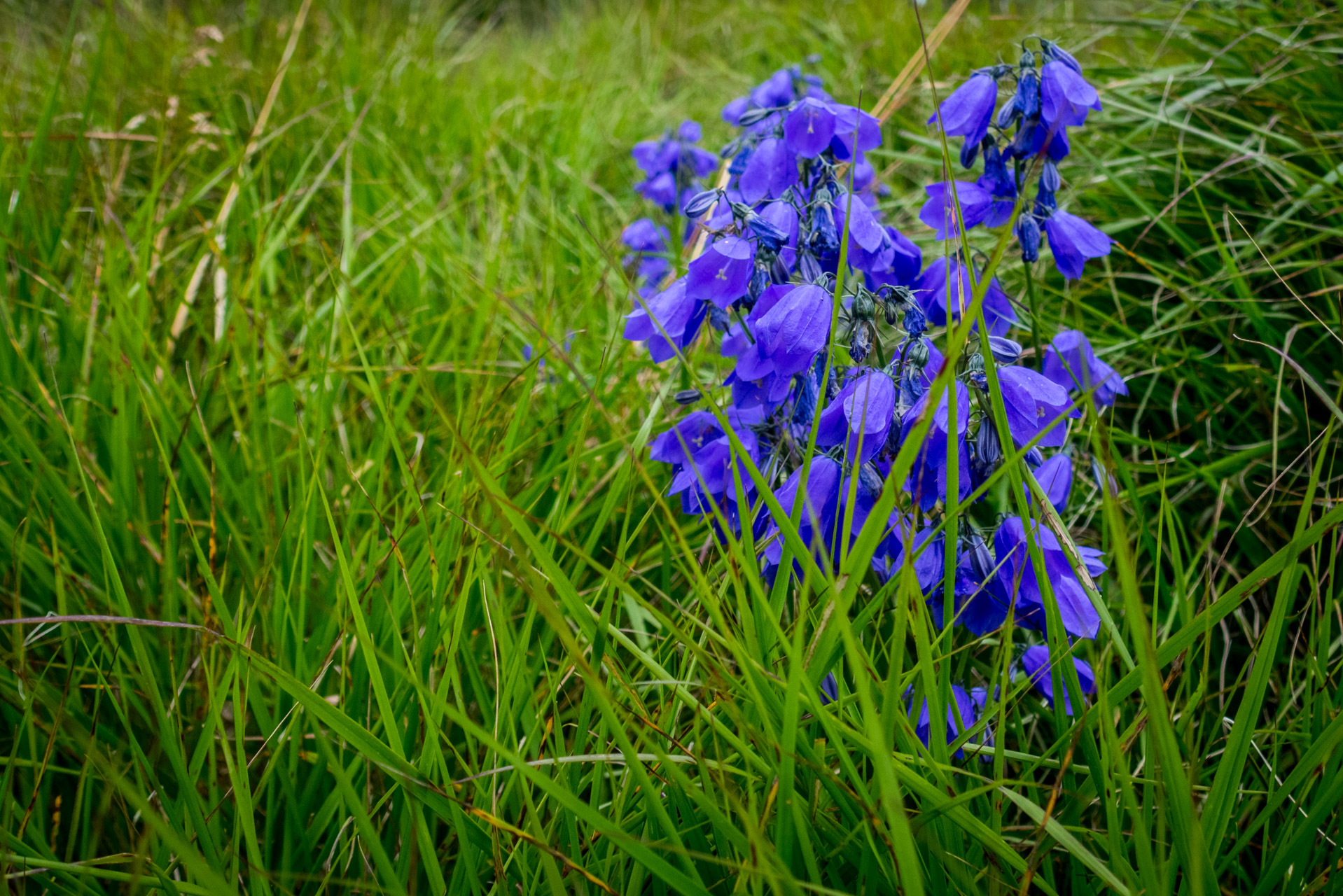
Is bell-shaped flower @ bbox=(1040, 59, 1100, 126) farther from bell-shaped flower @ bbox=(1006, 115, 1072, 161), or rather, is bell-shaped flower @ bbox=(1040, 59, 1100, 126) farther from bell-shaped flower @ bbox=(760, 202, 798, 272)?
bell-shaped flower @ bbox=(760, 202, 798, 272)

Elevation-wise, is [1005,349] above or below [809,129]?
below

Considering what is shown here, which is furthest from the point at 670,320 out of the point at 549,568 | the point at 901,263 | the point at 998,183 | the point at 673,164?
the point at 673,164

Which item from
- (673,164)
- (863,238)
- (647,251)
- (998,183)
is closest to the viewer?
(863,238)

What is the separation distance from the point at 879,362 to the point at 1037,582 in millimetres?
322

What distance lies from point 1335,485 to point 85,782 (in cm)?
218

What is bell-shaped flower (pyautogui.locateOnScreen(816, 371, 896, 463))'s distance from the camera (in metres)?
0.90

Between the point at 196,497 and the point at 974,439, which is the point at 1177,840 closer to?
the point at 974,439

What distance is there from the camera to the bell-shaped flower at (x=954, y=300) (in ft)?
3.70

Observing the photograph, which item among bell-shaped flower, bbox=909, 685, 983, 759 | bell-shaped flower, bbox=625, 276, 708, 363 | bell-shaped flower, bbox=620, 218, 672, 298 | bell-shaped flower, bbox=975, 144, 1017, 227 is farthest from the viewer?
bell-shaped flower, bbox=620, 218, 672, 298

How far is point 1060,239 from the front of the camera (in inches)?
47.9

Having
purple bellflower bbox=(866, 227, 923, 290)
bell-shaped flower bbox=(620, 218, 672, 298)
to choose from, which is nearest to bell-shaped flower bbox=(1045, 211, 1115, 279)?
purple bellflower bbox=(866, 227, 923, 290)

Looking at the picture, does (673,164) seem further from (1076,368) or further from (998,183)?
(1076,368)

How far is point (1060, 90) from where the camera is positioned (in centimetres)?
114

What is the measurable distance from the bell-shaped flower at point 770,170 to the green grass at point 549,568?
24 centimetres
